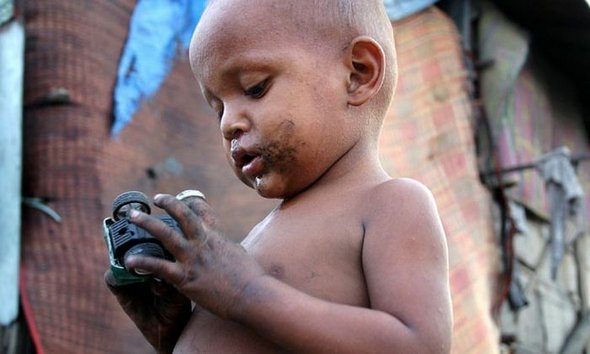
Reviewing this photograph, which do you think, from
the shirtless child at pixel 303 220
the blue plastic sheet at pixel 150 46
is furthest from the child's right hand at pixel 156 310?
the blue plastic sheet at pixel 150 46

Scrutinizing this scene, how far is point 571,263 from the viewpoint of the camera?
7.45m

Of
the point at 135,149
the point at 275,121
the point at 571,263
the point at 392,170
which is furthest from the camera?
the point at 571,263

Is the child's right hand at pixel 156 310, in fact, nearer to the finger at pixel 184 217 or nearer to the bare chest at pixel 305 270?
the bare chest at pixel 305 270

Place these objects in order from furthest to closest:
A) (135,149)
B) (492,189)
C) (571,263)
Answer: (571,263), (492,189), (135,149)

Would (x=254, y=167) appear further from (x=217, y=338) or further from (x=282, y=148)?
(x=217, y=338)

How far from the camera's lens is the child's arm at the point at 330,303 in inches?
49.3

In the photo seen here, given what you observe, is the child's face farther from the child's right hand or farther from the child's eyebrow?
the child's right hand

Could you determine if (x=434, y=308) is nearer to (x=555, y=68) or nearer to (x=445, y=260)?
(x=445, y=260)

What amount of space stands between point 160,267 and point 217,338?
Result: 0.17m

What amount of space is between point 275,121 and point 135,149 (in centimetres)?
326

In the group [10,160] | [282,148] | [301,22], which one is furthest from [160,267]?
[10,160]

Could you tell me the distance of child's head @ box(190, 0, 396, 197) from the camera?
1421mm

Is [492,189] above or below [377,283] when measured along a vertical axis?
below

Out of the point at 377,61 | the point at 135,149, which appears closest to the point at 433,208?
the point at 377,61
